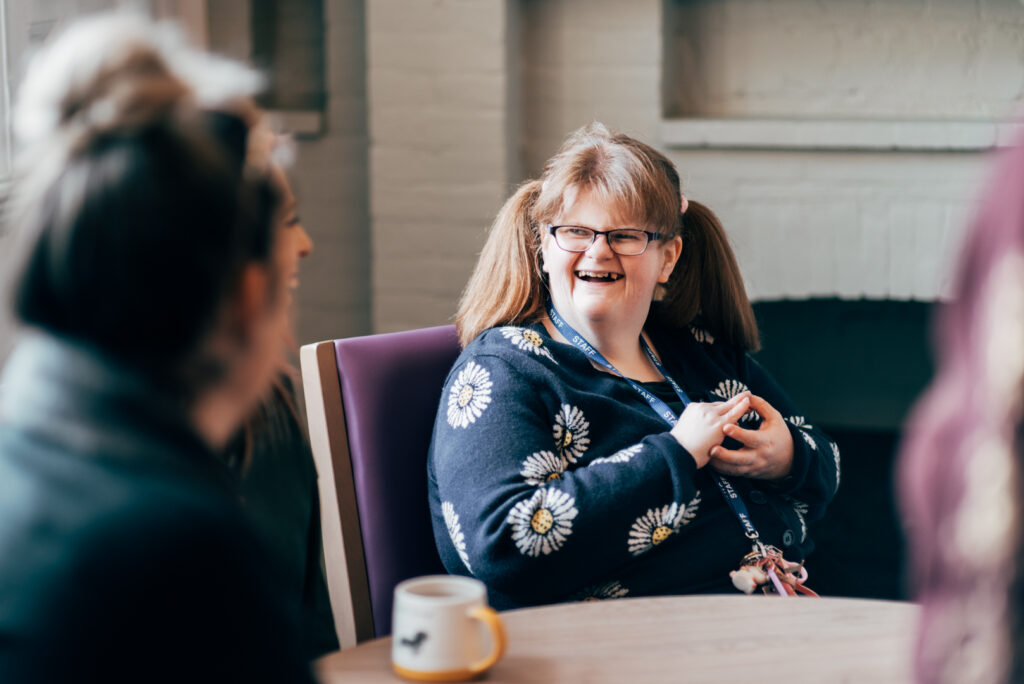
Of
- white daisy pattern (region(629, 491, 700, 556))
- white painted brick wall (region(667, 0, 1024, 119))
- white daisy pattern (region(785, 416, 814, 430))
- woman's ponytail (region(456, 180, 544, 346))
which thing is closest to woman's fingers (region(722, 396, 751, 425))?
white daisy pattern (region(629, 491, 700, 556))

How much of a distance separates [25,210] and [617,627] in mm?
700

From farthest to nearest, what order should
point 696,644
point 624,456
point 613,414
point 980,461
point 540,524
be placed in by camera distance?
point 613,414 < point 624,456 < point 540,524 < point 696,644 < point 980,461

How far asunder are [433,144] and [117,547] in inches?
98.1

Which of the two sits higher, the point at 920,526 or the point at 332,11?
the point at 332,11

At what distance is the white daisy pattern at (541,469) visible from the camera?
4.79 ft

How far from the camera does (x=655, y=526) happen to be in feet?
4.90

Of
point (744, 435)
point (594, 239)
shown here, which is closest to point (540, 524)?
point (744, 435)

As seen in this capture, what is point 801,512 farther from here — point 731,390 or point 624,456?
point 624,456

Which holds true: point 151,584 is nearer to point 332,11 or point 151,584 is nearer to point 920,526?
point 920,526

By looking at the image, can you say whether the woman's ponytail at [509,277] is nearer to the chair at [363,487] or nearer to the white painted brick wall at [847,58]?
the chair at [363,487]

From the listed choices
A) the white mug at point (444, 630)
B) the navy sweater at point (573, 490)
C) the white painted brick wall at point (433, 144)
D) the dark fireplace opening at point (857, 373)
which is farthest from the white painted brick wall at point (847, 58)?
the white mug at point (444, 630)

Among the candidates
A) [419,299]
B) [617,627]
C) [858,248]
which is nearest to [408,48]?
[419,299]

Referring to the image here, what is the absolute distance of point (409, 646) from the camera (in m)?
0.97

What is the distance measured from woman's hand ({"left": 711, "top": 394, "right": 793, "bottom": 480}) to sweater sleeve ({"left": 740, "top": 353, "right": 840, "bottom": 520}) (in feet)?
0.07
